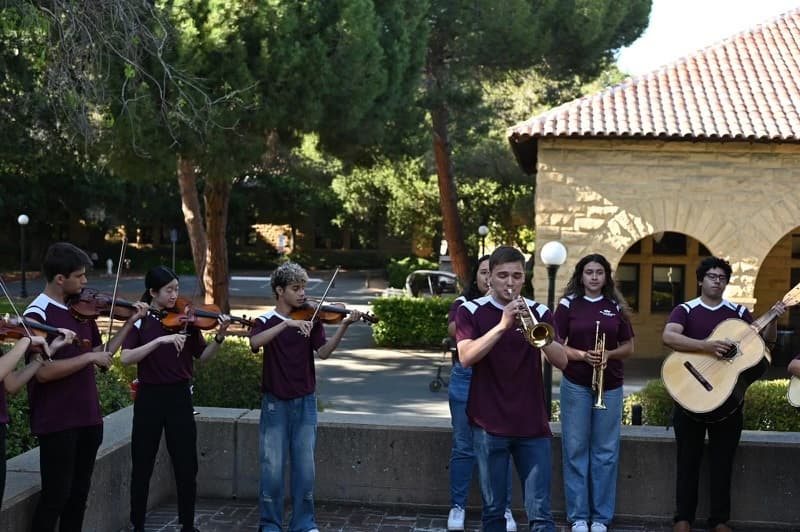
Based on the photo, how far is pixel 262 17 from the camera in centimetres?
1728

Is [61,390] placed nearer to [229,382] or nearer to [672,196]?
[229,382]

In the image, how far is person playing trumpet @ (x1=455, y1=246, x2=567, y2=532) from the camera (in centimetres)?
451

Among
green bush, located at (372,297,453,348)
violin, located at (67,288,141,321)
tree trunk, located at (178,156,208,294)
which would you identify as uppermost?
tree trunk, located at (178,156,208,294)

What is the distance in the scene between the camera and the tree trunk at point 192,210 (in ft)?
71.2

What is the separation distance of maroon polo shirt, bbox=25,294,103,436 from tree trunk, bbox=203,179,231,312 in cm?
1734

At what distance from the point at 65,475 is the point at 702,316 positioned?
142 inches

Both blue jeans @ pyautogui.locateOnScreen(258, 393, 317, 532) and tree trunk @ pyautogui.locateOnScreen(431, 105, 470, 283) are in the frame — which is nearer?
blue jeans @ pyautogui.locateOnScreen(258, 393, 317, 532)

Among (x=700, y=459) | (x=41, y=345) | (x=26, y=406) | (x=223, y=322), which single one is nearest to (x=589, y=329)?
(x=700, y=459)

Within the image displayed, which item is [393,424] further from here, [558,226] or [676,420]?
[558,226]

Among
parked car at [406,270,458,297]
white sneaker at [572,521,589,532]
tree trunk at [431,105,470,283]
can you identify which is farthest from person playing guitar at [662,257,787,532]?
parked car at [406,270,458,297]

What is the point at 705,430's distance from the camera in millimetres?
A: 5496

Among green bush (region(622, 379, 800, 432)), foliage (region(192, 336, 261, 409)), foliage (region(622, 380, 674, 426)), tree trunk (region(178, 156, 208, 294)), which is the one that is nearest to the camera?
green bush (region(622, 379, 800, 432))

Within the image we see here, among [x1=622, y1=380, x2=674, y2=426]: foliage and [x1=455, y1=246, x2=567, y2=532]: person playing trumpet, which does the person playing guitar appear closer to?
[x1=455, y1=246, x2=567, y2=532]: person playing trumpet

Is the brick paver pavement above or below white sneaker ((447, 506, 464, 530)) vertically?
below
